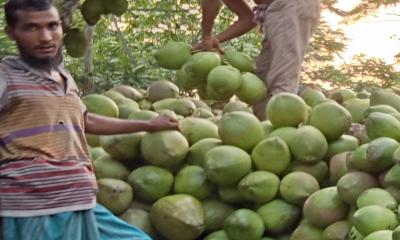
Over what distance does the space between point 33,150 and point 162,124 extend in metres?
0.89

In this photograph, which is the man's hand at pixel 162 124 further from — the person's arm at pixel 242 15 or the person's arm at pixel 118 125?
the person's arm at pixel 242 15

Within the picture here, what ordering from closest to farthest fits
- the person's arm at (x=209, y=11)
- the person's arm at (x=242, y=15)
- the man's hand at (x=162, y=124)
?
1. the man's hand at (x=162, y=124)
2. the person's arm at (x=209, y=11)
3. the person's arm at (x=242, y=15)

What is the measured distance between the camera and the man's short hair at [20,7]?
2482 millimetres

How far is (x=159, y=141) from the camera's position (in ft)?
10.5

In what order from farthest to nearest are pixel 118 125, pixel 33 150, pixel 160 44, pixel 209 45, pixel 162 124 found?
1. pixel 160 44
2. pixel 209 45
3. pixel 162 124
4. pixel 118 125
5. pixel 33 150

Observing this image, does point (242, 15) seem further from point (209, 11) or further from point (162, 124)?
point (162, 124)

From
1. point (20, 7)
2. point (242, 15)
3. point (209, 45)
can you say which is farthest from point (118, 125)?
point (242, 15)

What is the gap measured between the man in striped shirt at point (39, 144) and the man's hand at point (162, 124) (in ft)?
2.15

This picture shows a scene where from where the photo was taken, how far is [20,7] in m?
2.48

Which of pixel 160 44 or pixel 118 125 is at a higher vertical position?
pixel 118 125

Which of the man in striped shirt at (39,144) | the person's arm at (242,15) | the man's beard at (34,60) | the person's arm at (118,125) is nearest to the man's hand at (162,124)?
the person's arm at (118,125)

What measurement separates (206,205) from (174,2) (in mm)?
5373

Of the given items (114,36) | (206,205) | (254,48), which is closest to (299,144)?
(206,205)

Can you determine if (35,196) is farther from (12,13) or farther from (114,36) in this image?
(114,36)
